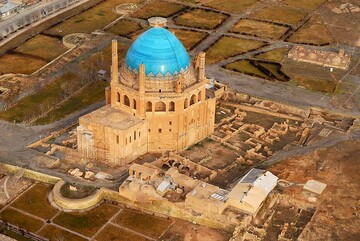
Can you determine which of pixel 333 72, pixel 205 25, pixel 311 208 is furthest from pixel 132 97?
pixel 205 25

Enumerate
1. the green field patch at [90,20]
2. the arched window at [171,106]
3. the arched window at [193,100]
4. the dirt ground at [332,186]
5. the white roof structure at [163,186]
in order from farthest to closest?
the green field patch at [90,20] → the arched window at [193,100] → the arched window at [171,106] → the white roof structure at [163,186] → the dirt ground at [332,186]

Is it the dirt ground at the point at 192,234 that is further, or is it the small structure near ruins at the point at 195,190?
the small structure near ruins at the point at 195,190

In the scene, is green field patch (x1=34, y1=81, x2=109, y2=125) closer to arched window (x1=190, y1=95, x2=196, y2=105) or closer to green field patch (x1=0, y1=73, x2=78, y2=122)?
green field patch (x1=0, y1=73, x2=78, y2=122)

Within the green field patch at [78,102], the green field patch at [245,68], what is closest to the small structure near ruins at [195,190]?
the green field patch at [78,102]

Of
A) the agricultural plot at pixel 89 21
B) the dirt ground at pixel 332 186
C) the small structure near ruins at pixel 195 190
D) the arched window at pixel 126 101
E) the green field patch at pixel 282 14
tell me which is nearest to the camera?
the dirt ground at pixel 332 186

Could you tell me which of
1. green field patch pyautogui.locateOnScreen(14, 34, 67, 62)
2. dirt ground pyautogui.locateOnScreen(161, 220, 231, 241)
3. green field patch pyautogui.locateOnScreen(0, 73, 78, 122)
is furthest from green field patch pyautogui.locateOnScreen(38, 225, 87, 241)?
green field patch pyautogui.locateOnScreen(14, 34, 67, 62)

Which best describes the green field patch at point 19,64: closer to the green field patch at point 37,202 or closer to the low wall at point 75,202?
the green field patch at point 37,202

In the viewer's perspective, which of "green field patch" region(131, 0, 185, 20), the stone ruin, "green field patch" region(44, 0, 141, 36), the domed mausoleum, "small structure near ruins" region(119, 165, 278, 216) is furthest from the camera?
the stone ruin
